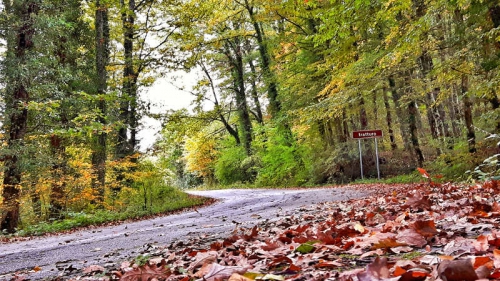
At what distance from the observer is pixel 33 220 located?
13117 mm

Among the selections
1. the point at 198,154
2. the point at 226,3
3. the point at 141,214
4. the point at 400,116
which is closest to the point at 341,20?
the point at 141,214

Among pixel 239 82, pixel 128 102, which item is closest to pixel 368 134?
pixel 128 102

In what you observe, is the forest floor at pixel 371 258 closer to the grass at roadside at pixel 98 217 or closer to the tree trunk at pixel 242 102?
the grass at roadside at pixel 98 217

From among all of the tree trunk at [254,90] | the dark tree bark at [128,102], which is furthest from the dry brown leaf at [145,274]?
the tree trunk at [254,90]

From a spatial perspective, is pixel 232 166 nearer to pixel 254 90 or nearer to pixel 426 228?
pixel 254 90

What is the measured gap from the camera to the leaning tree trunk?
1137cm

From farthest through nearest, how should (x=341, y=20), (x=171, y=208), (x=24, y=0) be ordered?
(x=171, y=208)
(x=24, y=0)
(x=341, y=20)

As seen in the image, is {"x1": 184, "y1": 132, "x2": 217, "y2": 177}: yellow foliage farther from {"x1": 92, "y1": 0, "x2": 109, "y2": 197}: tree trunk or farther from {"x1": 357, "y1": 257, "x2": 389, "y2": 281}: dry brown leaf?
{"x1": 357, "y1": 257, "x2": 389, "y2": 281}: dry brown leaf

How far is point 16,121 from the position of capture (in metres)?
11.8

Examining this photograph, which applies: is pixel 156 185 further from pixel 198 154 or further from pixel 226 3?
pixel 198 154

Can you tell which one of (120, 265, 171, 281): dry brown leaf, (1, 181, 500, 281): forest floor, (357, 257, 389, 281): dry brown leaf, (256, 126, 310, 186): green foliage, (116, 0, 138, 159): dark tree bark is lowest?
(120, 265, 171, 281): dry brown leaf

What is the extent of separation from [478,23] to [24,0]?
1241 cm

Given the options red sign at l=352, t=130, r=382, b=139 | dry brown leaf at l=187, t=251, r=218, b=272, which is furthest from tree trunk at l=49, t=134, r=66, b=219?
dry brown leaf at l=187, t=251, r=218, b=272

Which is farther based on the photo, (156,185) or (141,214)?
(156,185)
